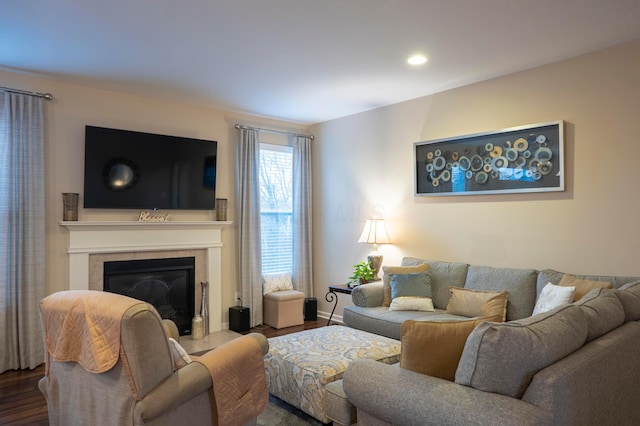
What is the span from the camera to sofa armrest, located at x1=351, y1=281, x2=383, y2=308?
14.2ft

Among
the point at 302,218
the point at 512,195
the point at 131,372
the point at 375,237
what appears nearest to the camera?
the point at 131,372

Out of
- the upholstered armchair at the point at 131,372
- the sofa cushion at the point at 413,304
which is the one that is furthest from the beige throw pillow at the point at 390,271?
the upholstered armchair at the point at 131,372

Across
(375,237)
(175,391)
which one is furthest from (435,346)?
(375,237)

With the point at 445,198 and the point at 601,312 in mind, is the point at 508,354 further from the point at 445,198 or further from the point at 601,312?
the point at 445,198

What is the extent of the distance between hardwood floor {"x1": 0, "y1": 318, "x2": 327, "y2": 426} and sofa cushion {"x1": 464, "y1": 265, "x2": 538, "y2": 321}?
11.7 feet

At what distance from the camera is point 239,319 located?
520 centimetres

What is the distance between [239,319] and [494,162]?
3.34m

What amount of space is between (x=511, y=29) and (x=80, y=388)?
3501mm

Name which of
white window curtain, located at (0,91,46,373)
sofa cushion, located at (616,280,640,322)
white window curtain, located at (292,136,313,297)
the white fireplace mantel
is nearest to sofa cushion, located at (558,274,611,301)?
sofa cushion, located at (616,280,640,322)

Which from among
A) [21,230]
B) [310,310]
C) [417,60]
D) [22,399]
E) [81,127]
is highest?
[417,60]

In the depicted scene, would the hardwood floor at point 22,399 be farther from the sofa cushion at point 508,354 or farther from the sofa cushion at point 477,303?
the sofa cushion at point 477,303

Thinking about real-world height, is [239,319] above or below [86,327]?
below

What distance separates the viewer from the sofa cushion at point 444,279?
420cm

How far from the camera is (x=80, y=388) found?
2.16 m
